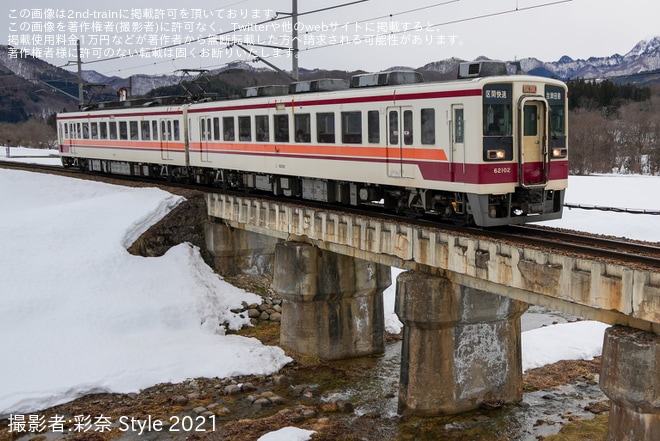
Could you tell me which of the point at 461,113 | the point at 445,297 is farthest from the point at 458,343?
the point at 461,113

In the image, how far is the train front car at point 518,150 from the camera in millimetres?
14930

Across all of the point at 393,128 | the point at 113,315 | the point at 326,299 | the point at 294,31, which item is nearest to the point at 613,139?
the point at 294,31

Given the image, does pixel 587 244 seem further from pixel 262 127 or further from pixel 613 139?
pixel 613 139

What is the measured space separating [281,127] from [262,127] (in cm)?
126

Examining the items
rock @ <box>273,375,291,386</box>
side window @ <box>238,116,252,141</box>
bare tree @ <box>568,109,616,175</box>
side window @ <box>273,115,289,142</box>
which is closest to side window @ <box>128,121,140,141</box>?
side window @ <box>238,116,252,141</box>

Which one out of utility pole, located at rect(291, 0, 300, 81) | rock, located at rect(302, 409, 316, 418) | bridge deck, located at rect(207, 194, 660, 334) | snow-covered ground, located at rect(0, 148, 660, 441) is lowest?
rock, located at rect(302, 409, 316, 418)

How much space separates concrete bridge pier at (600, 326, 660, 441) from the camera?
451 inches

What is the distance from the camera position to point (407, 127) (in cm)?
1669

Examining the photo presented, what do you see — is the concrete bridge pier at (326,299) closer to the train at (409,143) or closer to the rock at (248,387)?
the train at (409,143)

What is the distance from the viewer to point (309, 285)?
21266 millimetres

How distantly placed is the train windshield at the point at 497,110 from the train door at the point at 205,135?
13.7m

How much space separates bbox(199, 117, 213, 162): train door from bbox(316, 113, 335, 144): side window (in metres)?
7.54

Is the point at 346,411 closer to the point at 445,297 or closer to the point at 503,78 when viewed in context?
the point at 445,297

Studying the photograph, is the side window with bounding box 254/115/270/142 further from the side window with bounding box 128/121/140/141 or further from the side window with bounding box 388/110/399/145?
the side window with bounding box 128/121/140/141
